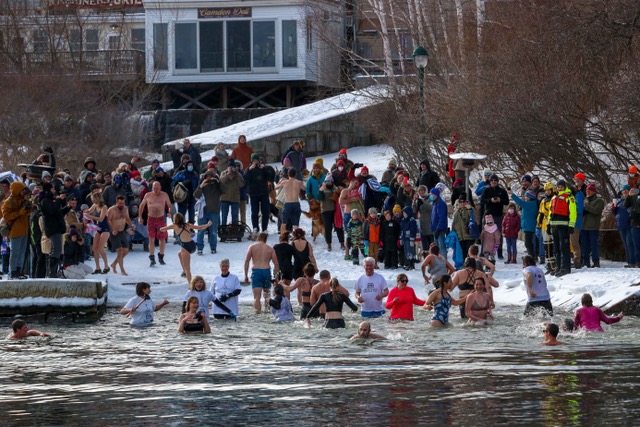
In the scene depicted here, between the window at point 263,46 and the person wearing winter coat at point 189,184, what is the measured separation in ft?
69.5

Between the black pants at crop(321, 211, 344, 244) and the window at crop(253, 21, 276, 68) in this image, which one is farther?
the window at crop(253, 21, 276, 68)

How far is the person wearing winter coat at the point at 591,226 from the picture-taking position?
25516mm

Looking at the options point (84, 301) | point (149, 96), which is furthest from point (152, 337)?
point (149, 96)

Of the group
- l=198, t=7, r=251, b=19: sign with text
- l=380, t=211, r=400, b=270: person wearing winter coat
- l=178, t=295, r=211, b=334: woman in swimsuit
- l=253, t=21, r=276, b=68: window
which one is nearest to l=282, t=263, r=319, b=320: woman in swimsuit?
l=178, t=295, r=211, b=334: woman in swimsuit

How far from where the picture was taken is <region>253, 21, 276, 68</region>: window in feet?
168

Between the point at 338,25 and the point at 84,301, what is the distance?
29700mm

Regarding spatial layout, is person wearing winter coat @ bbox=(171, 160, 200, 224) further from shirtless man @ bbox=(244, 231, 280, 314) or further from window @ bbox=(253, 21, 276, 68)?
window @ bbox=(253, 21, 276, 68)

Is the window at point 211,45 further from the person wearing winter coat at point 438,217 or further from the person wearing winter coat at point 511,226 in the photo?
the person wearing winter coat at point 511,226

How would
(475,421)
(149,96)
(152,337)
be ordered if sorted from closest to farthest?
(475,421)
(152,337)
(149,96)

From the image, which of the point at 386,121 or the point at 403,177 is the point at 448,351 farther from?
the point at 386,121

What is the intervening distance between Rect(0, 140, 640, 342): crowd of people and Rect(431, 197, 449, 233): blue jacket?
3 cm

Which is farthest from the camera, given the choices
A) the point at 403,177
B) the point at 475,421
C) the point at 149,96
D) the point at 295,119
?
the point at 149,96

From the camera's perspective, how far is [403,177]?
28.3m

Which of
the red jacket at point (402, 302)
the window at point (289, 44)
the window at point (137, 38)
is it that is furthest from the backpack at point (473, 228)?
the window at point (137, 38)
